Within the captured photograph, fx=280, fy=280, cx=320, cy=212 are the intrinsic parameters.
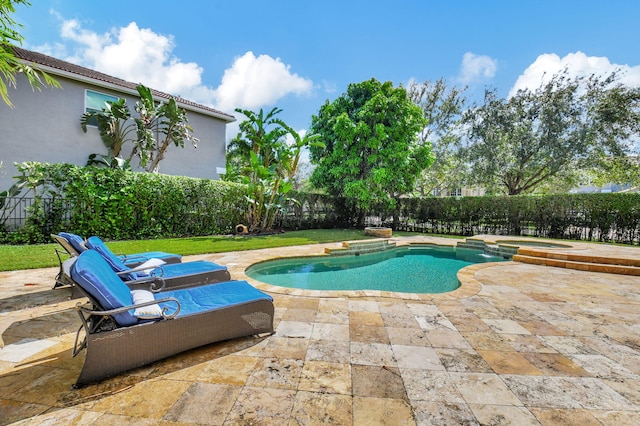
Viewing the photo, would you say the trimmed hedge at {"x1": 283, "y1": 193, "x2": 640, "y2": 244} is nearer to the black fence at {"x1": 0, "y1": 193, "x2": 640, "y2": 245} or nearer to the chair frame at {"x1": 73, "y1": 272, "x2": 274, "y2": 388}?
the black fence at {"x1": 0, "y1": 193, "x2": 640, "y2": 245}

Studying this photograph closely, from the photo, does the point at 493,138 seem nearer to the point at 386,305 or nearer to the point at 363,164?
the point at 363,164

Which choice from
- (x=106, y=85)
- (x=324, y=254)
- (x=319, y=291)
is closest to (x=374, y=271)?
(x=324, y=254)

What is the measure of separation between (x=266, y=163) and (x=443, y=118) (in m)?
17.4

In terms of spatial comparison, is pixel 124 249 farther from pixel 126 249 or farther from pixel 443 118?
pixel 443 118

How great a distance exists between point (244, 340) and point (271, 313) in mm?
426

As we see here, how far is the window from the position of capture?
503 inches

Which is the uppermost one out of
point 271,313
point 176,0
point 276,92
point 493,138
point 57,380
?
point 276,92

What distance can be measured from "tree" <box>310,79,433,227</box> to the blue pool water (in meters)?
5.71

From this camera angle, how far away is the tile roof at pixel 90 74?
1188 centimetres

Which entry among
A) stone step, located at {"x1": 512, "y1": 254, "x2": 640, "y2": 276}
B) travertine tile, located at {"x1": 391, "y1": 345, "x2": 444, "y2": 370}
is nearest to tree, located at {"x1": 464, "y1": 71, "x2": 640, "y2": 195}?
stone step, located at {"x1": 512, "y1": 254, "x2": 640, "y2": 276}

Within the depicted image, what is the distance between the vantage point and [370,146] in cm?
1561

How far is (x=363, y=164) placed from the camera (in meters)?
17.2

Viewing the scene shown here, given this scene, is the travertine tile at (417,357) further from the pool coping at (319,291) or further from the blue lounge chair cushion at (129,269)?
the blue lounge chair cushion at (129,269)

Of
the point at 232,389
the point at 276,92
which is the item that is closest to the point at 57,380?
the point at 232,389
